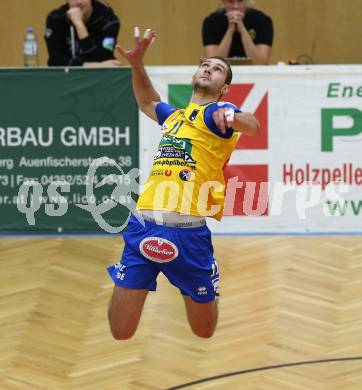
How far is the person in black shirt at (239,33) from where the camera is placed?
40.9ft

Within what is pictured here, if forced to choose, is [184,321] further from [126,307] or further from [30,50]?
[30,50]

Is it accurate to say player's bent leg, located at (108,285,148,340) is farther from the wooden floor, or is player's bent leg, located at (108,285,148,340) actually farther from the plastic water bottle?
the plastic water bottle

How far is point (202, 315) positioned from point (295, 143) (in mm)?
4522

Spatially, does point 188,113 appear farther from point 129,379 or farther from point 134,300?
point 129,379

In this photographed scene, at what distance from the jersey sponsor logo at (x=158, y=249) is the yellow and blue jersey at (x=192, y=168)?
0.23 m

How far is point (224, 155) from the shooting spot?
26.0 feet

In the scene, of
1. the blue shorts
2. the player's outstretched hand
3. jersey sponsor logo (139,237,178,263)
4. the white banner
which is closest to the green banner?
the white banner

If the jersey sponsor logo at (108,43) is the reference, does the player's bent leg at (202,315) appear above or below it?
below

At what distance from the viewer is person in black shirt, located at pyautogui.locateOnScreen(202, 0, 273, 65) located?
12.5m

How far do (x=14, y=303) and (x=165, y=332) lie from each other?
1.58 m

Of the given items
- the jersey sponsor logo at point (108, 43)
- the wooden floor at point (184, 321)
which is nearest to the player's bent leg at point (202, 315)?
the wooden floor at point (184, 321)

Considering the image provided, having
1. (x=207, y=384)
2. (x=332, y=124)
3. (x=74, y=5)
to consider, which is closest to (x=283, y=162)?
(x=332, y=124)

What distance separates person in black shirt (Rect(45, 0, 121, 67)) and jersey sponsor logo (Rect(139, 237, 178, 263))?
5.08 metres

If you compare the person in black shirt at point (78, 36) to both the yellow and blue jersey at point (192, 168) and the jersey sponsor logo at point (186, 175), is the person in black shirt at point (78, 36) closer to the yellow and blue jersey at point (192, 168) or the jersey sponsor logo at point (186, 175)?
the yellow and blue jersey at point (192, 168)
